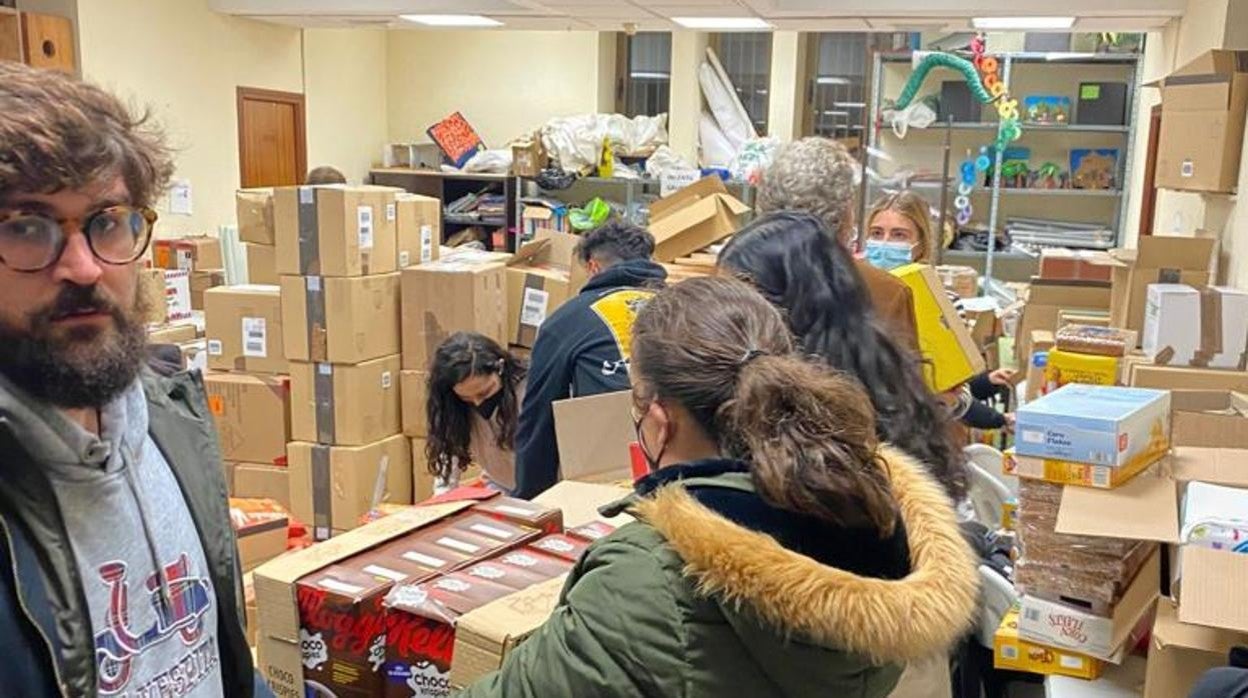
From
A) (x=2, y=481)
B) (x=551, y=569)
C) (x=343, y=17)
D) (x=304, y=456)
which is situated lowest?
(x=304, y=456)

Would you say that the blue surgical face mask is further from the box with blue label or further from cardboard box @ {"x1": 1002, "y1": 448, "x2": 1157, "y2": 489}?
cardboard box @ {"x1": 1002, "y1": 448, "x2": 1157, "y2": 489}

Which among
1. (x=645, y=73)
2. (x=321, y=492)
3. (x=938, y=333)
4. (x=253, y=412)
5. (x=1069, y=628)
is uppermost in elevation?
Result: (x=645, y=73)

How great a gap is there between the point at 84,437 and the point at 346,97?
7.30 meters

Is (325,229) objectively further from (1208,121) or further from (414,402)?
(1208,121)

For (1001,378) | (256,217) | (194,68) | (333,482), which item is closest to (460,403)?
(333,482)

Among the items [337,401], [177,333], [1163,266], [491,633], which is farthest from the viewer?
[177,333]

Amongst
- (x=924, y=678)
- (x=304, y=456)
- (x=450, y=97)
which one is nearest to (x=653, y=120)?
(x=450, y=97)

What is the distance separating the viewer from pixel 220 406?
4.12 m

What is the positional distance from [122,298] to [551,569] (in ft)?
2.47

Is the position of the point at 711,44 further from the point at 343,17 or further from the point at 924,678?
the point at 924,678

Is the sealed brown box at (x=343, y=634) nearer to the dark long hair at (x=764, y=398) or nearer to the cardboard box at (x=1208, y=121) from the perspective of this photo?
the dark long hair at (x=764, y=398)

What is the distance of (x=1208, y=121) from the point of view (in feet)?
10.8

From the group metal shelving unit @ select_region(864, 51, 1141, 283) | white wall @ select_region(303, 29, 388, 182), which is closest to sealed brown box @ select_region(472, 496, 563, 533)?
metal shelving unit @ select_region(864, 51, 1141, 283)

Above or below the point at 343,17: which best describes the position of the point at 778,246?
below
